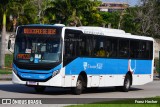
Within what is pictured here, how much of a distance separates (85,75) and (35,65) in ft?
8.55

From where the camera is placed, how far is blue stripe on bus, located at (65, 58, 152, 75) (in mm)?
22938

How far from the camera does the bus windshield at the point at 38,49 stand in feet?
72.9

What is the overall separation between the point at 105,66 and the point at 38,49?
14.5 feet

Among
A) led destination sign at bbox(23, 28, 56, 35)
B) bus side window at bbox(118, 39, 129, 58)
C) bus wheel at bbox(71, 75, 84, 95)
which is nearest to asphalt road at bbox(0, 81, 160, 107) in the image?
bus wheel at bbox(71, 75, 84, 95)

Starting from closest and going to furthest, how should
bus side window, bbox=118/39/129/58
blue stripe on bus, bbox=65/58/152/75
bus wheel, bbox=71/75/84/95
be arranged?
blue stripe on bus, bbox=65/58/152/75 → bus wheel, bbox=71/75/84/95 → bus side window, bbox=118/39/129/58

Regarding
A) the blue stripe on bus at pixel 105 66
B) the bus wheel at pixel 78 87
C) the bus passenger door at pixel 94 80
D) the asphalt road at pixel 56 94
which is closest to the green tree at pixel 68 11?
the blue stripe on bus at pixel 105 66

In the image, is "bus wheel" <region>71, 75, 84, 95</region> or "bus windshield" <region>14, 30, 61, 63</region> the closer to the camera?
"bus windshield" <region>14, 30, 61, 63</region>

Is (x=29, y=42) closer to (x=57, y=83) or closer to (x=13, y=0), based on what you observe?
(x=57, y=83)

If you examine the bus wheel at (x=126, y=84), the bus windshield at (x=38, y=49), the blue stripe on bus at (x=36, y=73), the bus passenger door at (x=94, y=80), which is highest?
the bus windshield at (x=38, y=49)

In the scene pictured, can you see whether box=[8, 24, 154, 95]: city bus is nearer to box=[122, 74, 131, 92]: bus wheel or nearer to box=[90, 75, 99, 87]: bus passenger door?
box=[90, 75, 99, 87]: bus passenger door

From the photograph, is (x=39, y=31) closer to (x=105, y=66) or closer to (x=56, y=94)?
(x=56, y=94)

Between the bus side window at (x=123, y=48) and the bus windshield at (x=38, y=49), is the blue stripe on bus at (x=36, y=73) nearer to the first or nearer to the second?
the bus windshield at (x=38, y=49)

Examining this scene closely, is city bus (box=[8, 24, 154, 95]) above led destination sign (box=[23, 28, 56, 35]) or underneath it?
underneath

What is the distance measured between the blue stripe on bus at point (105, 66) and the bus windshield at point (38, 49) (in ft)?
2.80
